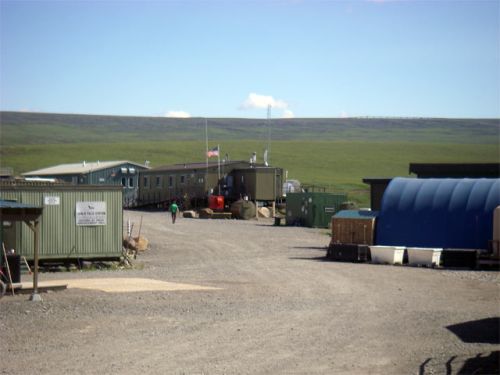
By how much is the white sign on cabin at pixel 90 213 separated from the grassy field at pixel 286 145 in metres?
48.3

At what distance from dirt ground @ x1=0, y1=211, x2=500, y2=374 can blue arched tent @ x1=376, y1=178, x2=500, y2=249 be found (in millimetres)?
2994

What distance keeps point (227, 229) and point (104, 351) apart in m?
33.6

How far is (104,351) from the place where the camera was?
607 inches

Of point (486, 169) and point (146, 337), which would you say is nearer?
point (146, 337)

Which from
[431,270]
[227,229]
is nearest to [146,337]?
[431,270]

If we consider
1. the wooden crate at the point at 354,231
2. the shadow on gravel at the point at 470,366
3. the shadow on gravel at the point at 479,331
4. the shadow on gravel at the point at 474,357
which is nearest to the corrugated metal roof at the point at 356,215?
the wooden crate at the point at 354,231

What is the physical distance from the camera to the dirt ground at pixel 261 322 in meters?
14.4

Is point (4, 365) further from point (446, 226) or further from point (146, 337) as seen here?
point (446, 226)

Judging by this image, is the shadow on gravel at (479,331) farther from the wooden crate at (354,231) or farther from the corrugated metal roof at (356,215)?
the corrugated metal roof at (356,215)

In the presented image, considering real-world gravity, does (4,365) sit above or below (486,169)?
below

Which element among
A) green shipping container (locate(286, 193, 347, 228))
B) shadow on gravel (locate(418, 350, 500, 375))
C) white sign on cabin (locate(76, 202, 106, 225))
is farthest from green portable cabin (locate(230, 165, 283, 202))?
shadow on gravel (locate(418, 350, 500, 375))

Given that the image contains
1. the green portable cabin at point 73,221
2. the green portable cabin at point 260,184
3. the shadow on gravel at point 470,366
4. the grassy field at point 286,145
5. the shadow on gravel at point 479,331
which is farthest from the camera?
the grassy field at point 286,145

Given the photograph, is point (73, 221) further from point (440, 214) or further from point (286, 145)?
point (286, 145)

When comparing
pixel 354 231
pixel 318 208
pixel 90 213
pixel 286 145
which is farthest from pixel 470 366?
pixel 286 145
